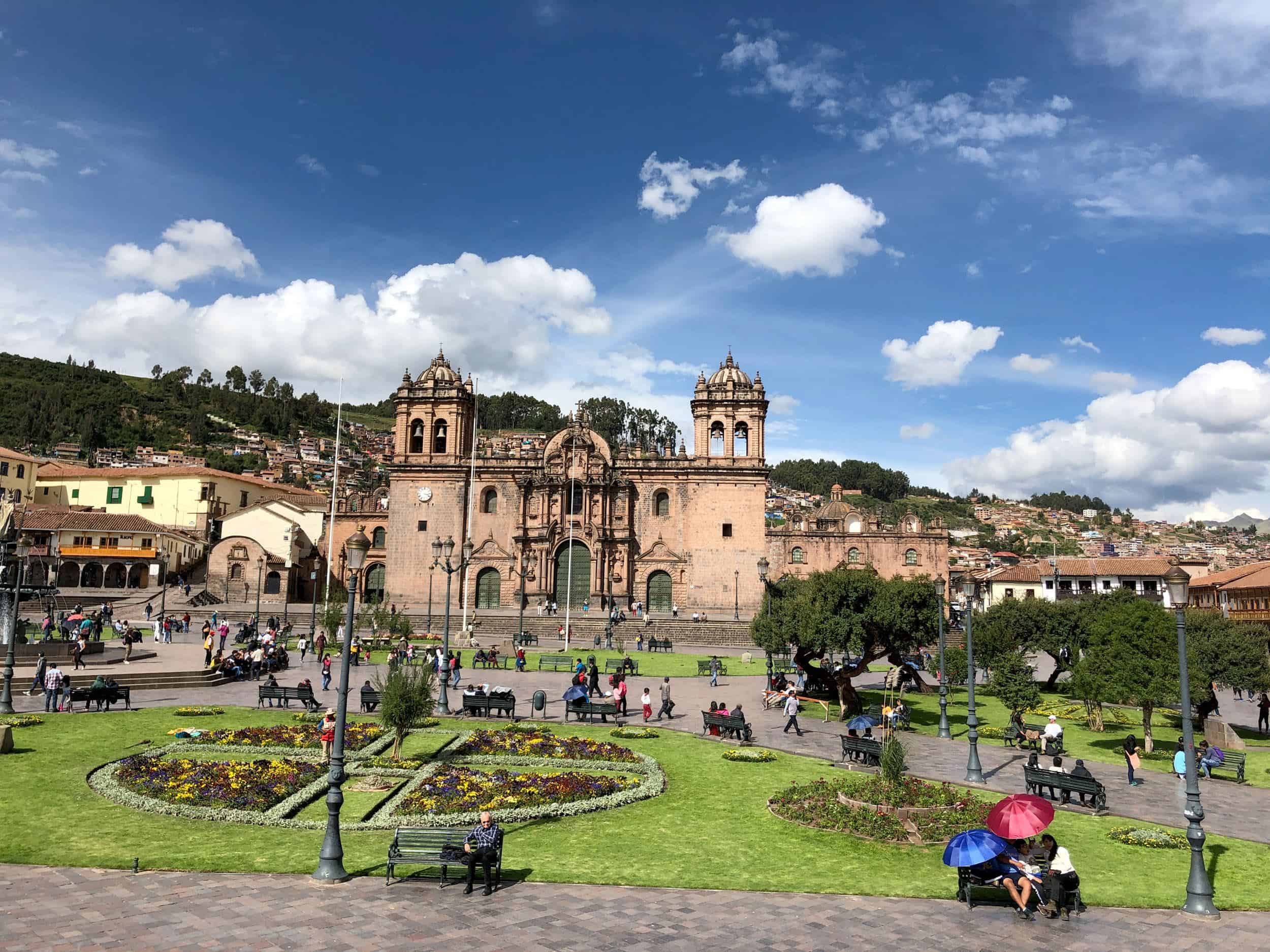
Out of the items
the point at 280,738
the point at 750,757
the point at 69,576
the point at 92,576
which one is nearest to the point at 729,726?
the point at 750,757

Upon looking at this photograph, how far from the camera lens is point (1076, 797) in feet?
53.6

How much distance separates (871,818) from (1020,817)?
Answer: 2.91m

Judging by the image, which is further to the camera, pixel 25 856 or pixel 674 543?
pixel 674 543

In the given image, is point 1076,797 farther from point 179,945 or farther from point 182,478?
point 182,478

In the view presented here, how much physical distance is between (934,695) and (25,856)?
27.3 m

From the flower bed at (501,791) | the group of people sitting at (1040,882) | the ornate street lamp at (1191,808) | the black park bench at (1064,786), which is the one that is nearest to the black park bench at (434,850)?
the flower bed at (501,791)

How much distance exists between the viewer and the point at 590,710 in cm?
2253

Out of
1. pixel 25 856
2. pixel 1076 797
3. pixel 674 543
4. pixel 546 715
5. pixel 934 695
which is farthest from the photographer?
pixel 674 543

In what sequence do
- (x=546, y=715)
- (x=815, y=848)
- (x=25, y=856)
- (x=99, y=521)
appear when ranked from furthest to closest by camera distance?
1. (x=99, y=521)
2. (x=546, y=715)
3. (x=815, y=848)
4. (x=25, y=856)

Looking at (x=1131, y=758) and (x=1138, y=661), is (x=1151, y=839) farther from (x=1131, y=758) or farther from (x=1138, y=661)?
(x=1138, y=661)

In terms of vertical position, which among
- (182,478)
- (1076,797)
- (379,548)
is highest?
(182,478)

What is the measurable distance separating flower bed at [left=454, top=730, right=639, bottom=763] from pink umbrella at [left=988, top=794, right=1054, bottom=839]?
8.06m

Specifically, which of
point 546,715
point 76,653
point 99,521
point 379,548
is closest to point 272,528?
point 379,548

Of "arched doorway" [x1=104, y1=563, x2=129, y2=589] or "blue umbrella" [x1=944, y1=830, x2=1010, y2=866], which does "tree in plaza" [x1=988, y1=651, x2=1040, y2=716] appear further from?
"arched doorway" [x1=104, y1=563, x2=129, y2=589]
